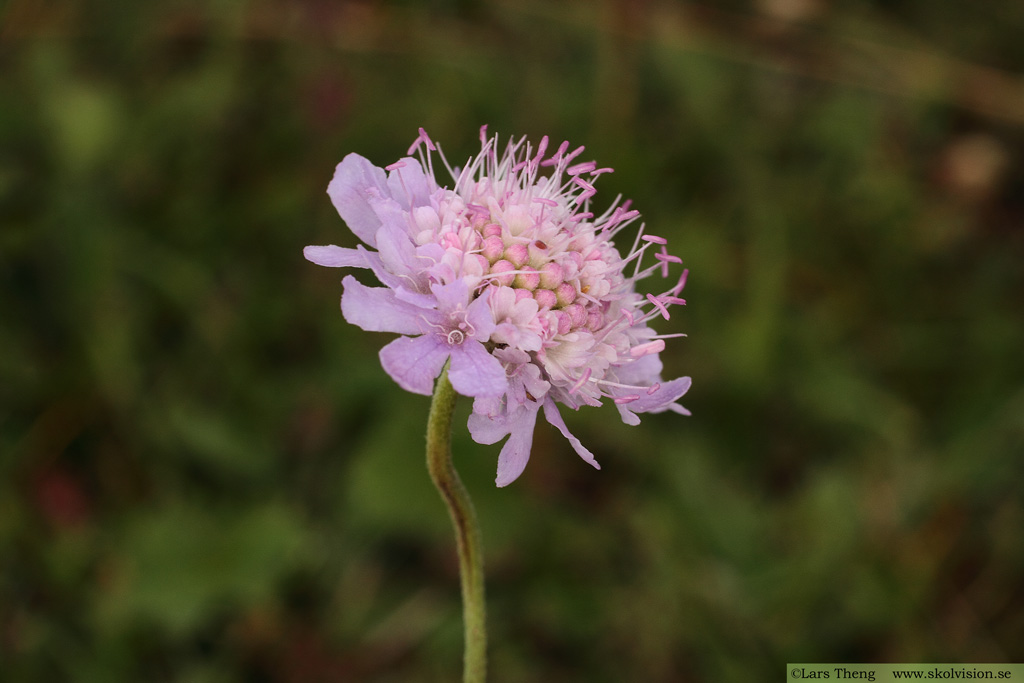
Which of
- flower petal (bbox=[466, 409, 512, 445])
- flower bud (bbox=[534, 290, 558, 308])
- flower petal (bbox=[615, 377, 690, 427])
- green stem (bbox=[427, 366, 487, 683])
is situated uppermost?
flower bud (bbox=[534, 290, 558, 308])

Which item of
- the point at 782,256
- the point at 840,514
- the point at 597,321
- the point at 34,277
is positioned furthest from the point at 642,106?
the point at 597,321

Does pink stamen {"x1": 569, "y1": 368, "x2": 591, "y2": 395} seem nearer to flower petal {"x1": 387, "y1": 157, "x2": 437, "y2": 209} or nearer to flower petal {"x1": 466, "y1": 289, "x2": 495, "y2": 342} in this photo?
flower petal {"x1": 466, "y1": 289, "x2": 495, "y2": 342}

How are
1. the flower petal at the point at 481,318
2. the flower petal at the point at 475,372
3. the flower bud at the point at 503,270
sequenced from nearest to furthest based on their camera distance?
the flower petal at the point at 475,372, the flower petal at the point at 481,318, the flower bud at the point at 503,270

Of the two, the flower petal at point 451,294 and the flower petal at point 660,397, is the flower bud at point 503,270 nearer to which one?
the flower petal at point 451,294

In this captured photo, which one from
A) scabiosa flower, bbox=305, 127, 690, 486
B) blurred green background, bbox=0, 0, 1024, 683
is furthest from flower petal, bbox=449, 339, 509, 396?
blurred green background, bbox=0, 0, 1024, 683

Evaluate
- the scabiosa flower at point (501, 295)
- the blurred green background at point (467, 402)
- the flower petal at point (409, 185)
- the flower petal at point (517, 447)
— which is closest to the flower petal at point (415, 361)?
the scabiosa flower at point (501, 295)

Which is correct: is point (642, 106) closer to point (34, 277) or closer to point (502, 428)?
point (34, 277)

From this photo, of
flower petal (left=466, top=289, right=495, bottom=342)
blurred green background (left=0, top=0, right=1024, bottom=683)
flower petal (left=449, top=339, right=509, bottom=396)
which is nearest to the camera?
flower petal (left=449, top=339, right=509, bottom=396)

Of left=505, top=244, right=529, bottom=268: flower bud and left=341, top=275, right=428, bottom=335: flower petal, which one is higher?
left=505, top=244, right=529, bottom=268: flower bud
